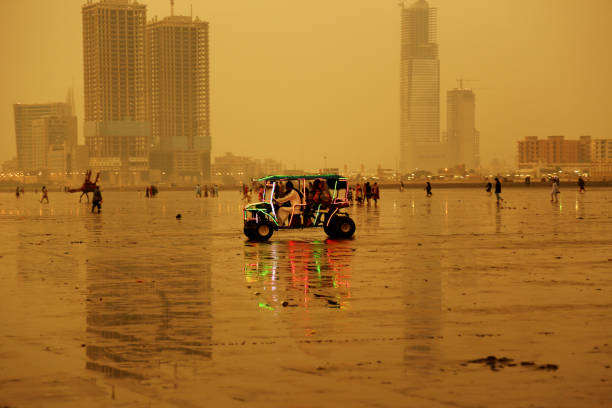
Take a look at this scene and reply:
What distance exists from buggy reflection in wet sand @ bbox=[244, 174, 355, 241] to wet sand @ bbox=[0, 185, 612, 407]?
428 cm

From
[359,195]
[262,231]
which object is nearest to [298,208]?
[262,231]

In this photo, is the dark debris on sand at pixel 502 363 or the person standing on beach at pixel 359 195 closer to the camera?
the dark debris on sand at pixel 502 363

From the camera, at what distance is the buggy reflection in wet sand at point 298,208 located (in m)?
25.8

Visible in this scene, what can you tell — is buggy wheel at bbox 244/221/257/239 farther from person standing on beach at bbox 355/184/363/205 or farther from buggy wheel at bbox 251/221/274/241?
person standing on beach at bbox 355/184/363/205

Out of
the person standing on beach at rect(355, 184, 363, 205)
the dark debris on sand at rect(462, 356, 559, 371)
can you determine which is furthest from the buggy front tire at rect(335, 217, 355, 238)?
the person standing on beach at rect(355, 184, 363, 205)

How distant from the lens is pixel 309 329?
414 inches

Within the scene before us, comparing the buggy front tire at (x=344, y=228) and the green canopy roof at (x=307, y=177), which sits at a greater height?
the green canopy roof at (x=307, y=177)

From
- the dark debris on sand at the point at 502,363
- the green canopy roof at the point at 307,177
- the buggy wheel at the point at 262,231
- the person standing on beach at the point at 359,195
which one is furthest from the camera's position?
the person standing on beach at the point at 359,195

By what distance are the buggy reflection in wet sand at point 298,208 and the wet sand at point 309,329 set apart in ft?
14.0

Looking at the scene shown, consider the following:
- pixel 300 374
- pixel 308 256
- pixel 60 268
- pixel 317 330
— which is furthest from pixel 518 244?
pixel 300 374

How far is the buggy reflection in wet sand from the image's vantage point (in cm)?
2575

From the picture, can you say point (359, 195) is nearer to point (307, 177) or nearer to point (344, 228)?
point (344, 228)

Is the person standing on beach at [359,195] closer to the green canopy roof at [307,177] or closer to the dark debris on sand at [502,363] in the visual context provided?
the green canopy roof at [307,177]

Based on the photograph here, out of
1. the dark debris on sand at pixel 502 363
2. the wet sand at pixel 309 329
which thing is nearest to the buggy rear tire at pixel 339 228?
the wet sand at pixel 309 329
